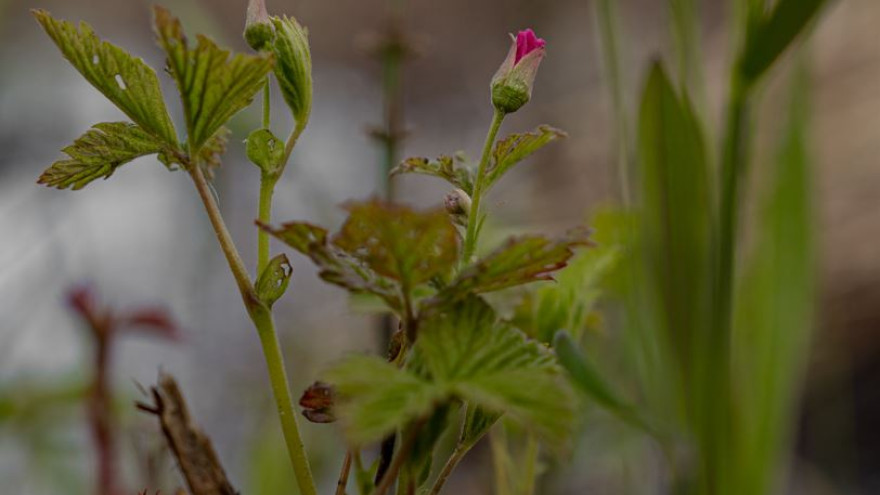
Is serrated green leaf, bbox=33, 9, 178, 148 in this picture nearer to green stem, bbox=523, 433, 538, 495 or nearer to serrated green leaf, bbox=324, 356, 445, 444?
serrated green leaf, bbox=324, 356, 445, 444

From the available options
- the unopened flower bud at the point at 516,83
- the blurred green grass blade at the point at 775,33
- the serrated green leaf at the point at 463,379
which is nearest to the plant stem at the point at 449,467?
the serrated green leaf at the point at 463,379

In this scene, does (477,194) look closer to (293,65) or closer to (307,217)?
(293,65)

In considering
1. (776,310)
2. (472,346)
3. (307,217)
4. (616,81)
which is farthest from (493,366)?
(307,217)

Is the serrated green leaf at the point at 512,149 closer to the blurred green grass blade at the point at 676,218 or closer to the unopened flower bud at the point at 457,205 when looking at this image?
the unopened flower bud at the point at 457,205

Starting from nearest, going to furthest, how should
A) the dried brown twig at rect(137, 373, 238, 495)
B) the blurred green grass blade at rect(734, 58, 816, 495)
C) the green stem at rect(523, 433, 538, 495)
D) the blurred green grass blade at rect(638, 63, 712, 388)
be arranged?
1. the dried brown twig at rect(137, 373, 238, 495)
2. the green stem at rect(523, 433, 538, 495)
3. the blurred green grass blade at rect(638, 63, 712, 388)
4. the blurred green grass blade at rect(734, 58, 816, 495)

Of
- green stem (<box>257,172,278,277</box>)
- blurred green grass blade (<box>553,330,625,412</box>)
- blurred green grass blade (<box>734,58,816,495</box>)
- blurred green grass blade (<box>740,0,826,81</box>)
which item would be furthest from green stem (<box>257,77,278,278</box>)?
blurred green grass blade (<box>734,58,816,495</box>)

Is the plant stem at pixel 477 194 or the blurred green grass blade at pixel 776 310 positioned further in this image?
the blurred green grass blade at pixel 776 310

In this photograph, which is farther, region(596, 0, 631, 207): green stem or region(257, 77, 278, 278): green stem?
region(596, 0, 631, 207): green stem
